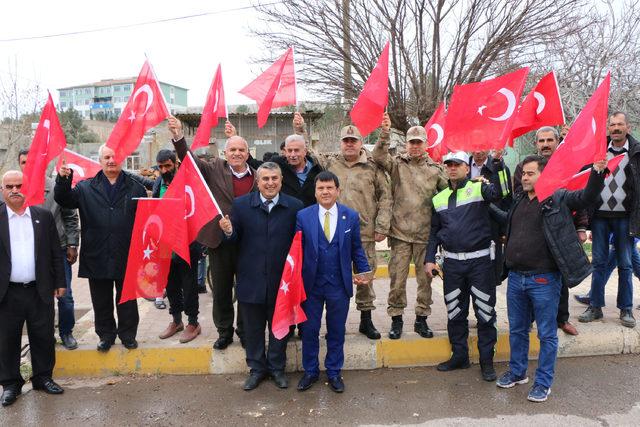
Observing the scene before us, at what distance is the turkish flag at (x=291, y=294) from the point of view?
14.0 feet

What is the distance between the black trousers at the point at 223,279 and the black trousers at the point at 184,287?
494 millimetres

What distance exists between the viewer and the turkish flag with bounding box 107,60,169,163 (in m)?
4.88

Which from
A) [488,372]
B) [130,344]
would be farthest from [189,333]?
[488,372]

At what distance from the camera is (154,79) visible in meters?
4.93

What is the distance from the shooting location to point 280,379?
4551 mm

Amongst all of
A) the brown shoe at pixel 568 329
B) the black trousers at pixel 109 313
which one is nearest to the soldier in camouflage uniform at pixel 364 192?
→ the brown shoe at pixel 568 329

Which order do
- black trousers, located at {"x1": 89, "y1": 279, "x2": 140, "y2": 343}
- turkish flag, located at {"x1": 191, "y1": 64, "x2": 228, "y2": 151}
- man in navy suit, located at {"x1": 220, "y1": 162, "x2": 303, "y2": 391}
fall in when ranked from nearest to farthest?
man in navy suit, located at {"x1": 220, "y1": 162, "x2": 303, "y2": 391} < black trousers, located at {"x1": 89, "y1": 279, "x2": 140, "y2": 343} < turkish flag, located at {"x1": 191, "y1": 64, "x2": 228, "y2": 151}

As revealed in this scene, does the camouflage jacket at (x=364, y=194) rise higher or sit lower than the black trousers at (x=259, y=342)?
higher

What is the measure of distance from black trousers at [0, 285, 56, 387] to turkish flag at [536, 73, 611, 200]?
14.2 ft

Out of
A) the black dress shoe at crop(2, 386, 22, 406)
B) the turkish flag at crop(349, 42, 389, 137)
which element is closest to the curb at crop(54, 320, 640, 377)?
the black dress shoe at crop(2, 386, 22, 406)

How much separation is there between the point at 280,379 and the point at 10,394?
2.29 metres

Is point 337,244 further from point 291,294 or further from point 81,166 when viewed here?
point 81,166

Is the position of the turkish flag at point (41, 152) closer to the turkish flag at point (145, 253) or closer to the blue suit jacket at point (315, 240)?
the turkish flag at point (145, 253)

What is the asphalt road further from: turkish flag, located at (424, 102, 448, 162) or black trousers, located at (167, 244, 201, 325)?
turkish flag, located at (424, 102, 448, 162)
